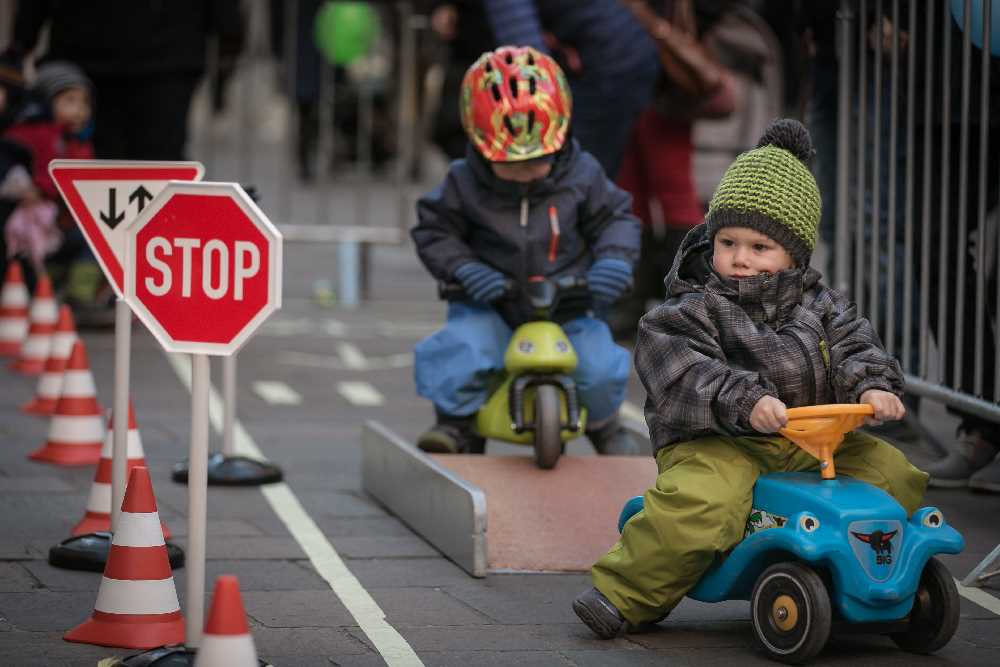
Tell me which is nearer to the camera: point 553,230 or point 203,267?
point 203,267

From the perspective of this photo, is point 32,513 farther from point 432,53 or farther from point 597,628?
point 432,53

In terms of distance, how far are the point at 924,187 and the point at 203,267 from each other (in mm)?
3965

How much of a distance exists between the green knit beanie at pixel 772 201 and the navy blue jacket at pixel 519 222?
2.00m

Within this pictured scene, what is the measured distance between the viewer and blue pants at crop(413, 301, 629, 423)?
773 centimetres

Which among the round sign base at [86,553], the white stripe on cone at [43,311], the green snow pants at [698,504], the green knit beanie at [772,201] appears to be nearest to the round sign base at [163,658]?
the green snow pants at [698,504]

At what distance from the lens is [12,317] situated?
11.8m

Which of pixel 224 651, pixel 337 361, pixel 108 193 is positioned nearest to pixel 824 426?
pixel 224 651

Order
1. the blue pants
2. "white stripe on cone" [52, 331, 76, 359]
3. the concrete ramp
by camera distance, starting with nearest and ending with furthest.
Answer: the concrete ramp → the blue pants → "white stripe on cone" [52, 331, 76, 359]

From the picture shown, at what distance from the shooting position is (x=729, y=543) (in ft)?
17.9

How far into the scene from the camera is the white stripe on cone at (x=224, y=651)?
4449mm

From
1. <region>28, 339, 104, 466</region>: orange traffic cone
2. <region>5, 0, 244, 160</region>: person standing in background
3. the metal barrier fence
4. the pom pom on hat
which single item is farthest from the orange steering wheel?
<region>5, 0, 244, 160</region>: person standing in background

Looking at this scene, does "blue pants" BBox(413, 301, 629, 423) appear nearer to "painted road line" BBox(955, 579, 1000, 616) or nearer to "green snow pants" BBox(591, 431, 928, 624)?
"painted road line" BBox(955, 579, 1000, 616)

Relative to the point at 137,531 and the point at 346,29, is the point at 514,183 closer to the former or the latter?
the point at 137,531

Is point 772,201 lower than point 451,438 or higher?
higher
